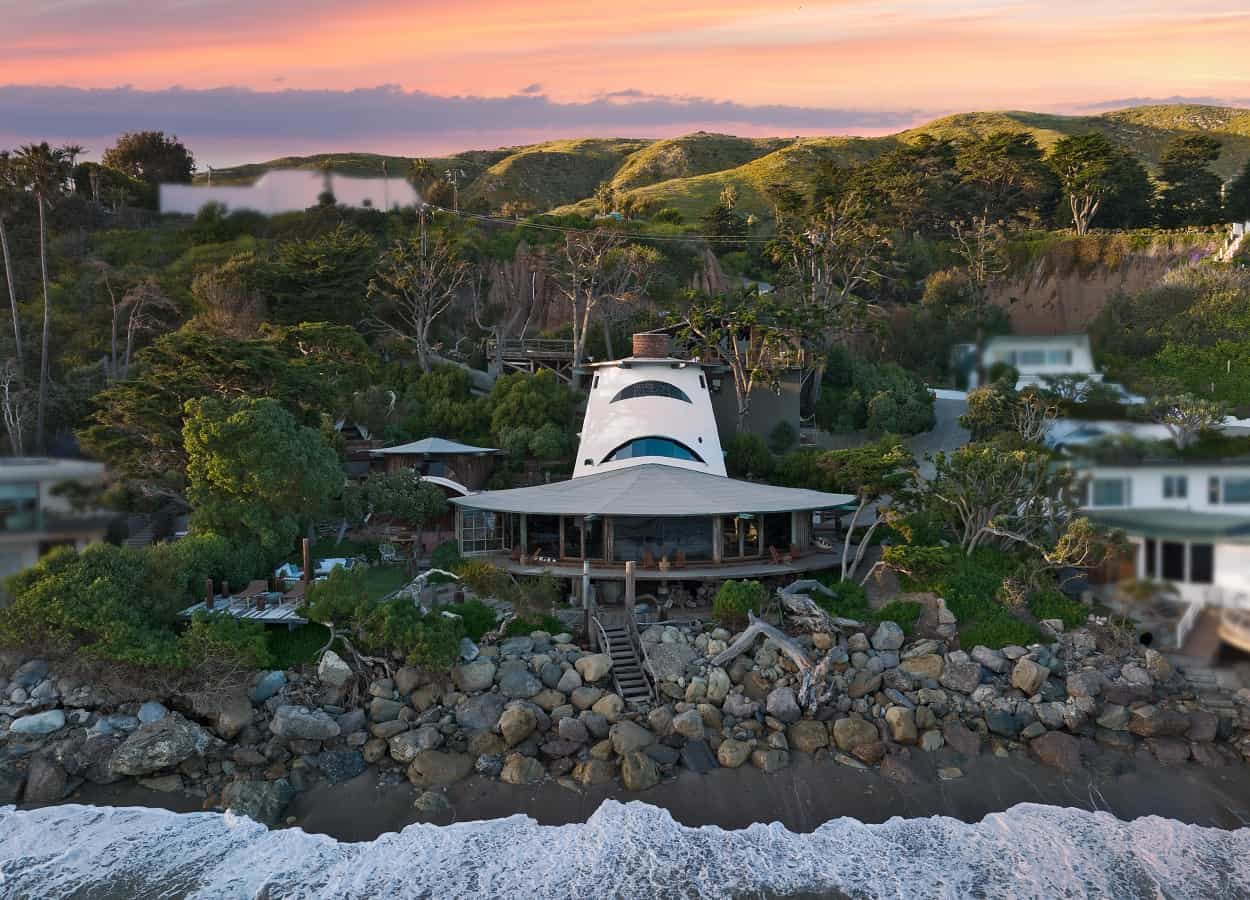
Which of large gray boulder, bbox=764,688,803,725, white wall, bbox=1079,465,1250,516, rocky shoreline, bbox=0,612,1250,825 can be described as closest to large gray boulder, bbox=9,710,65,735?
rocky shoreline, bbox=0,612,1250,825

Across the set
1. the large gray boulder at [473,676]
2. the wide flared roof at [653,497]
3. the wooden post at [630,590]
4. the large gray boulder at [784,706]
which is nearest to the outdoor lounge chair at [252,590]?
the wide flared roof at [653,497]

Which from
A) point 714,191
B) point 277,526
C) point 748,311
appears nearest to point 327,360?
point 277,526

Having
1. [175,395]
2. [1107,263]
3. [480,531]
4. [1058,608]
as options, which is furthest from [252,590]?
[1107,263]

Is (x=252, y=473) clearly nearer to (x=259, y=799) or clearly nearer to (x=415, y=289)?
(x=259, y=799)

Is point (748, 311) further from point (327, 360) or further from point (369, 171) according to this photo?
point (369, 171)

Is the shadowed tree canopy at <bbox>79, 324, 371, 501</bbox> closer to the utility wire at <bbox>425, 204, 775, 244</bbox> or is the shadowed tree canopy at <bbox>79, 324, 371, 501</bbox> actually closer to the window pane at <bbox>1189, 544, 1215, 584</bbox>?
the utility wire at <bbox>425, 204, 775, 244</bbox>

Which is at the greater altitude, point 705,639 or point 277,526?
point 277,526
